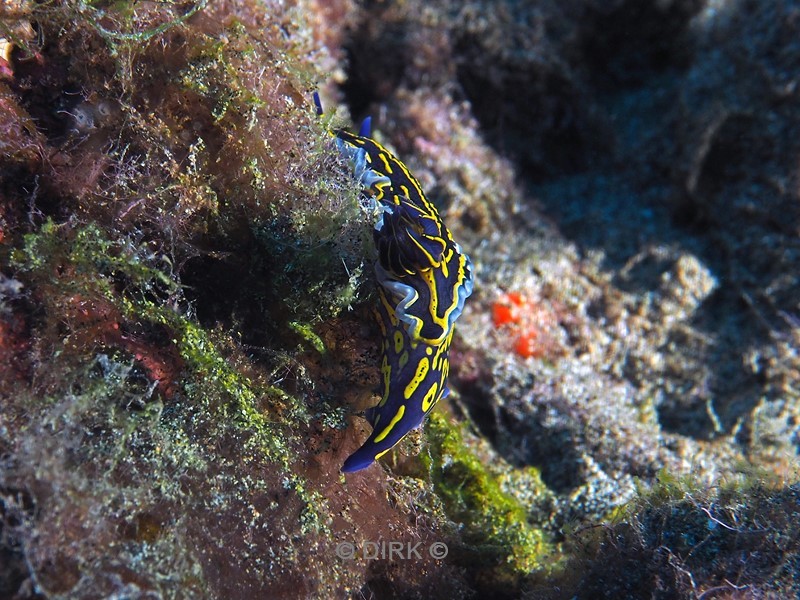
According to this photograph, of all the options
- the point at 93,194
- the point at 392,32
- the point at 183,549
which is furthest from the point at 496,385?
the point at 392,32

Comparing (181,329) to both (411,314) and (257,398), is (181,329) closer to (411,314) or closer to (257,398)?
(257,398)

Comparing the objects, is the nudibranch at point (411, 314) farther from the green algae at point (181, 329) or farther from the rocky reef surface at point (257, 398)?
the green algae at point (181, 329)

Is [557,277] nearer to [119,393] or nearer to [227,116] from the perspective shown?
[227,116]

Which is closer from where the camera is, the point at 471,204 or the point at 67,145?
the point at 67,145

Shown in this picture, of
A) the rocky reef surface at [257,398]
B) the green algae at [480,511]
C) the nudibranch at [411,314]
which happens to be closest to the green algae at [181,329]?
the rocky reef surface at [257,398]

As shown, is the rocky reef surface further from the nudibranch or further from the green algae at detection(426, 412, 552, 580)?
the nudibranch

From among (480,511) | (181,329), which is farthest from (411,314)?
(480,511)

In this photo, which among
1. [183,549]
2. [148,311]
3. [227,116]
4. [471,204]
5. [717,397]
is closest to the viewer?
[183,549]

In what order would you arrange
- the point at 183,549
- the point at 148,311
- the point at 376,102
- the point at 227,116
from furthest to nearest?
the point at 376,102 < the point at 227,116 < the point at 148,311 < the point at 183,549
